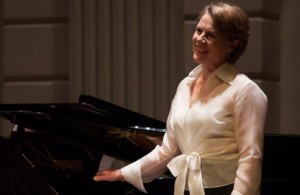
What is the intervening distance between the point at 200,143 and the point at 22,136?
1.45m

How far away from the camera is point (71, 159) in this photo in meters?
3.88

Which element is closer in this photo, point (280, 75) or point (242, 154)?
point (242, 154)

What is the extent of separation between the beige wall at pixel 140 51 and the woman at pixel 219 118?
2.80 m

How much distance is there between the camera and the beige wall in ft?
16.7

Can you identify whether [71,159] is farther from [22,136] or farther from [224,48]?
[224,48]

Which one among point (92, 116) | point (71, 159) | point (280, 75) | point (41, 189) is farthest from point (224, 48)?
point (280, 75)

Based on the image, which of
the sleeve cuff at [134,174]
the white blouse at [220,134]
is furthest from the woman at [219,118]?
the sleeve cuff at [134,174]

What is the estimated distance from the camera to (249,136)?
82.5 inches

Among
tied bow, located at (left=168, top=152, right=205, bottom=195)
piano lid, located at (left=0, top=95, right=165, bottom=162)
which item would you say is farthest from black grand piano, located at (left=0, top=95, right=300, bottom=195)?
tied bow, located at (left=168, top=152, right=205, bottom=195)

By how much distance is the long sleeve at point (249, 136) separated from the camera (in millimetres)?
2078

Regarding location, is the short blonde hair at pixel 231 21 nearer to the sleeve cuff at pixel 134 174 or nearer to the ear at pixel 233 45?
the ear at pixel 233 45

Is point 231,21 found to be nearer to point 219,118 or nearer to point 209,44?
point 209,44

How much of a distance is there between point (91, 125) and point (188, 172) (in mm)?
1114

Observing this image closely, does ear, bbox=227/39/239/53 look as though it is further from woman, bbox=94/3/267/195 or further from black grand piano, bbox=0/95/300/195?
black grand piano, bbox=0/95/300/195
